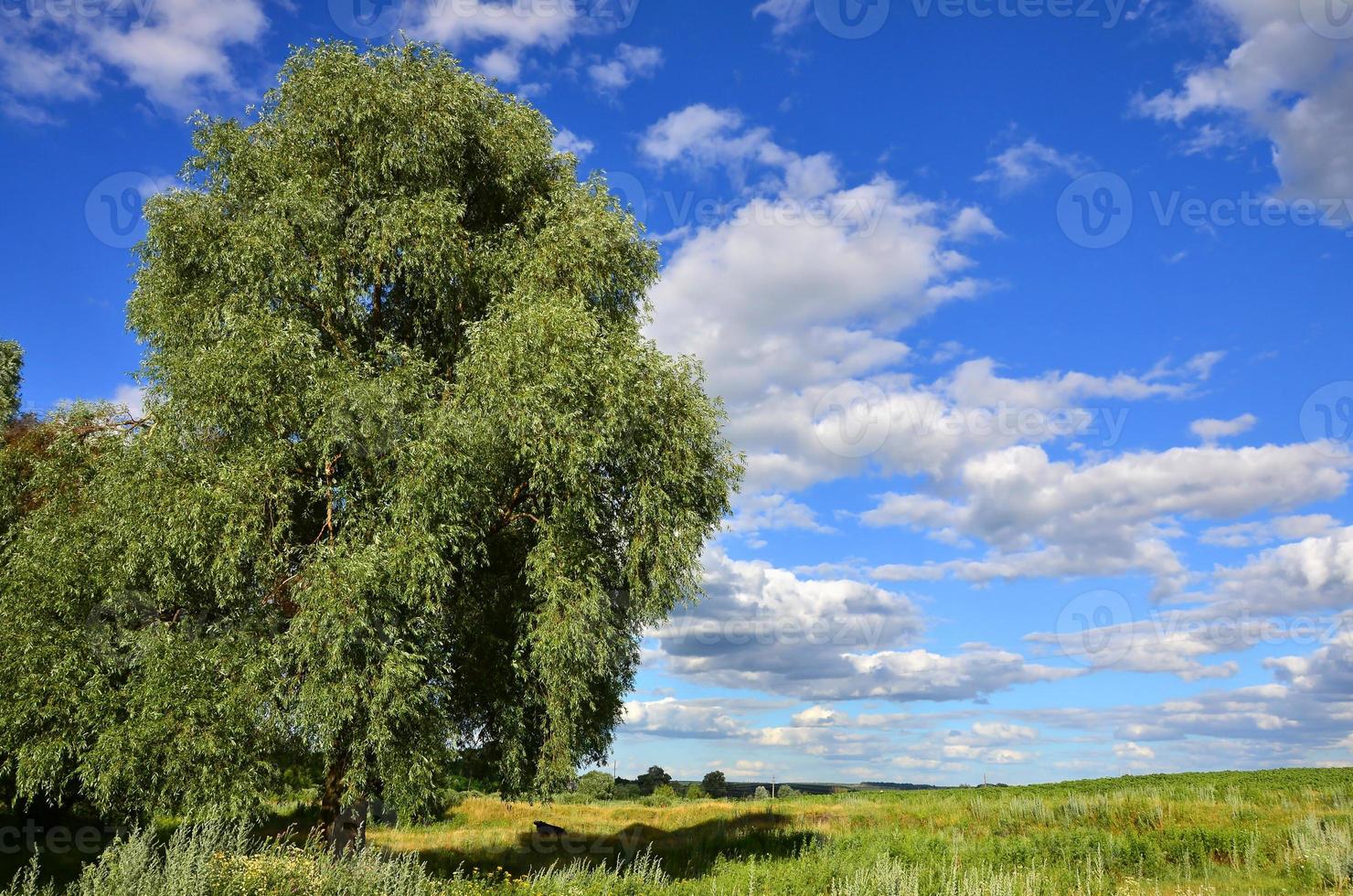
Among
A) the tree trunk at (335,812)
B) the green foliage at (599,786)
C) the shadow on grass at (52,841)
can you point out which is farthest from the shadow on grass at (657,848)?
the green foliage at (599,786)

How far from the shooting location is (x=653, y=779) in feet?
221

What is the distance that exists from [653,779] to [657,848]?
40.7 metres

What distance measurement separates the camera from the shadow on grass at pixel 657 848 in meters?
24.8

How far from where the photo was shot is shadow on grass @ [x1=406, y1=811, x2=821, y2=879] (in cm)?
2477

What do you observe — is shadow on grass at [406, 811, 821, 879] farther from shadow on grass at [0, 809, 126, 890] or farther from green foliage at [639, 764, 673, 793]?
green foliage at [639, 764, 673, 793]

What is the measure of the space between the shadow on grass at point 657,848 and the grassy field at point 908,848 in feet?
0.40

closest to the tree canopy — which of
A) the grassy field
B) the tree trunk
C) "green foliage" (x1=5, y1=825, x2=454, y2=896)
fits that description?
the grassy field

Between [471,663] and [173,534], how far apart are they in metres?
7.34

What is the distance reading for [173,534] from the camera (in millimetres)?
17578

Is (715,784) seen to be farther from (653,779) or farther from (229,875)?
(229,875)

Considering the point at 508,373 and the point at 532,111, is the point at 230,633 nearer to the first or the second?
the point at 508,373

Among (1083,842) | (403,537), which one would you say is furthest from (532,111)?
(1083,842)

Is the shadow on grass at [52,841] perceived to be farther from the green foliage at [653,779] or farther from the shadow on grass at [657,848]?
the green foliage at [653,779]

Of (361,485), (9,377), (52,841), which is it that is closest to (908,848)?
(361,485)
